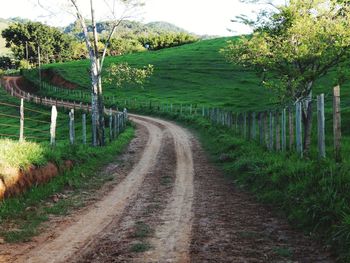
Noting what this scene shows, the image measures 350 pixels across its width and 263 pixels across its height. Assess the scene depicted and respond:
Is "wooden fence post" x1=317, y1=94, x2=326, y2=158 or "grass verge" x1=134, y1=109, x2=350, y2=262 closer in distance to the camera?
"grass verge" x1=134, y1=109, x2=350, y2=262

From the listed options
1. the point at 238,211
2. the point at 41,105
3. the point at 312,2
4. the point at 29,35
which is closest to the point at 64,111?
the point at 41,105

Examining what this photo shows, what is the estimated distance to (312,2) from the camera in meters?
16.8

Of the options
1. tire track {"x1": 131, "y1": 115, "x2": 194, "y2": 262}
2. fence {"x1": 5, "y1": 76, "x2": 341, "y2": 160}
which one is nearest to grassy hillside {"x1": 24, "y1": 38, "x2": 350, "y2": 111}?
fence {"x1": 5, "y1": 76, "x2": 341, "y2": 160}

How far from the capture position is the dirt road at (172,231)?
688 centimetres

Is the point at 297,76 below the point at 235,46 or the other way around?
below

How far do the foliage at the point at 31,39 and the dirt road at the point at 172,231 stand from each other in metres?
109

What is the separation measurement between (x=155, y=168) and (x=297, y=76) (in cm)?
704

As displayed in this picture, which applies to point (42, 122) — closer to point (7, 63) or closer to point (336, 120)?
point (336, 120)

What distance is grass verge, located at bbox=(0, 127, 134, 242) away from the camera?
28.8 ft

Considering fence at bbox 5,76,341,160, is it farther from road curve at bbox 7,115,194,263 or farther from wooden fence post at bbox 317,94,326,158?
road curve at bbox 7,115,194,263

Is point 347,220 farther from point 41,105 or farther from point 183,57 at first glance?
point 183,57

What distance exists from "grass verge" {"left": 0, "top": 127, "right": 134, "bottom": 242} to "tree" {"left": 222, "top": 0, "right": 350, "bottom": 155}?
8105 mm

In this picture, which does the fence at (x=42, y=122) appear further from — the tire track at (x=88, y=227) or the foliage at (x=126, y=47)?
the foliage at (x=126, y=47)

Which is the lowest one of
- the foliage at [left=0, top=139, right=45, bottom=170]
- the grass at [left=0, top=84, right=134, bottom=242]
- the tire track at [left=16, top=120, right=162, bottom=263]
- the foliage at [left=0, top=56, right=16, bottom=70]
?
the tire track at [left=16, top=120, right=162, bottom=263]
